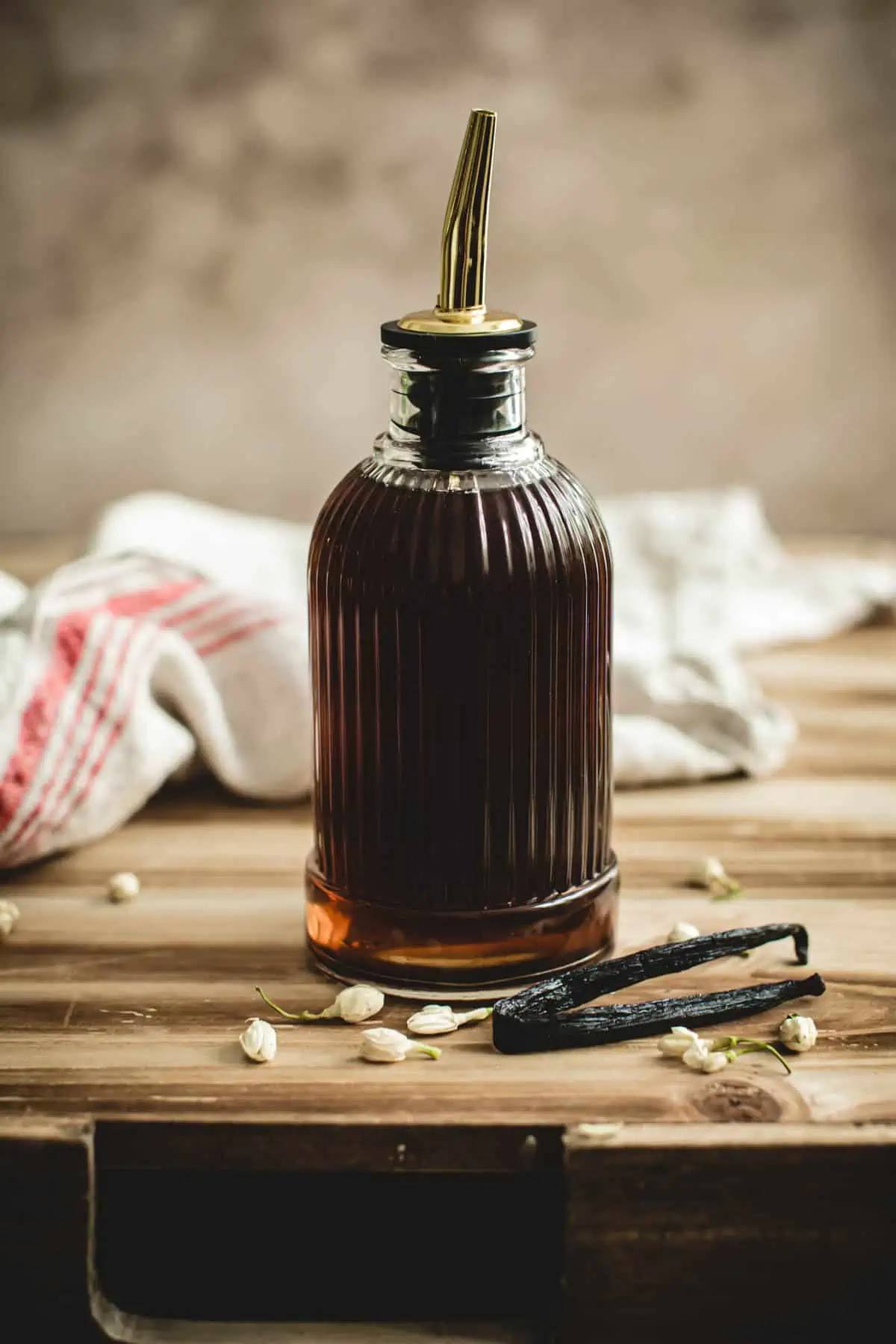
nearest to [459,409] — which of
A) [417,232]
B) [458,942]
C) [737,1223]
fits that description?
[458,942]

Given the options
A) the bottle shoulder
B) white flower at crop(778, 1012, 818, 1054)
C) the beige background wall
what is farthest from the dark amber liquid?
the beige background wall

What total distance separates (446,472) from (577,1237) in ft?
1.04

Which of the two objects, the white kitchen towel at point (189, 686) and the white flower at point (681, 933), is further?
the white kitchen towel at point (189, 686)

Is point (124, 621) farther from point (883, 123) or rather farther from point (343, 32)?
point (883, 123)

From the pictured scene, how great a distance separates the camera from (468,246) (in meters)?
0.67

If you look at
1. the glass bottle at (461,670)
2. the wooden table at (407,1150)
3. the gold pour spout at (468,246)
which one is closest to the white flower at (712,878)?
the wooden table at (407,1150)

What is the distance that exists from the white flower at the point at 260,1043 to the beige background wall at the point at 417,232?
3.15ft

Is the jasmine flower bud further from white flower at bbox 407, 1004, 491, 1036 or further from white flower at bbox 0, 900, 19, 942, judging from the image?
white flower at bbox 0, 900, 19, 942

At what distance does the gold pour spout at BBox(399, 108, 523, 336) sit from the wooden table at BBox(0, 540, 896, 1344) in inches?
11.9

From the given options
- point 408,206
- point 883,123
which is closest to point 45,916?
point 408,206

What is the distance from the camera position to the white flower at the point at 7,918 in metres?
0.79

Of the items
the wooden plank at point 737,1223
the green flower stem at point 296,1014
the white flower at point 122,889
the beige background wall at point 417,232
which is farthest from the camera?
the beige background wall at point 417,232

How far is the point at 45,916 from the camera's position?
814 millimetres

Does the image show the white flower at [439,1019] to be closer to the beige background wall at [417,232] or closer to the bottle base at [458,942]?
the bottle base at [458,942]
